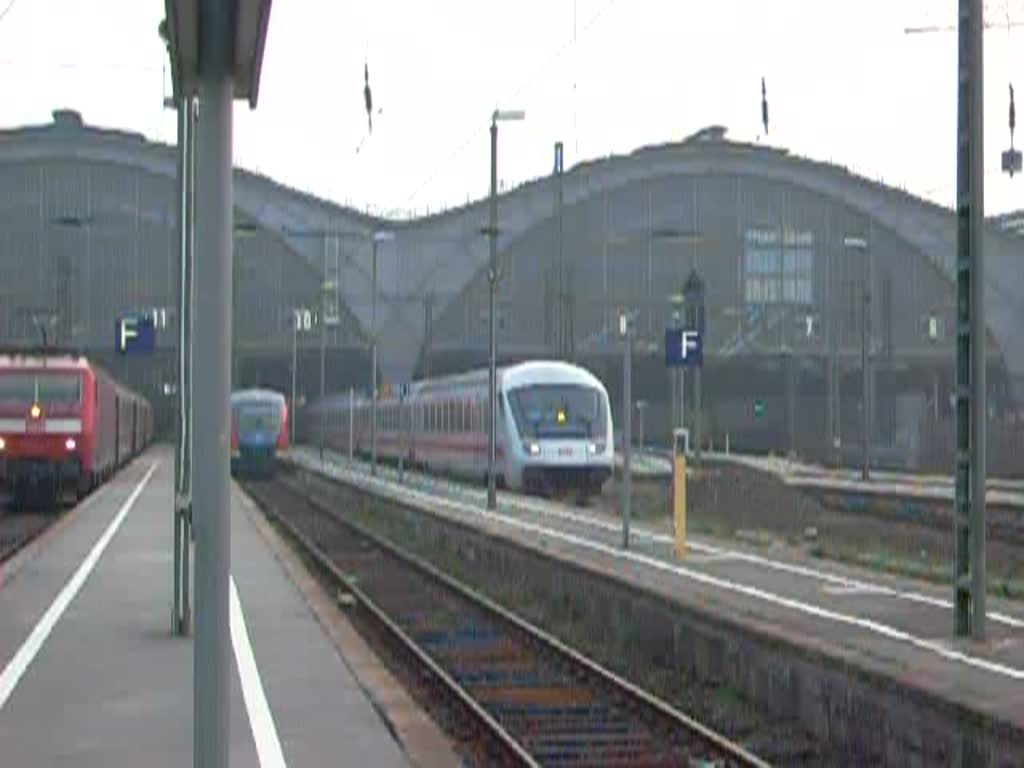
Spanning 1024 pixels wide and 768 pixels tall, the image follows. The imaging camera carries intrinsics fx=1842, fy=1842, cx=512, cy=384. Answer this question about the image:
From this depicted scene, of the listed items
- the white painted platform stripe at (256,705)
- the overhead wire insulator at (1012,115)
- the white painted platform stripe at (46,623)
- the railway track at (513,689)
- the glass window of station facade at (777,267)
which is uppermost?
the glass window of station facade at (777,267)

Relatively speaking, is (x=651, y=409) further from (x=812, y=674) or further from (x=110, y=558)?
(x=812, y=674)

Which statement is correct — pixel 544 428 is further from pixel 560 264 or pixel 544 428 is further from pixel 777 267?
pixel 777 267

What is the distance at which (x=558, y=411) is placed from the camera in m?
42.8

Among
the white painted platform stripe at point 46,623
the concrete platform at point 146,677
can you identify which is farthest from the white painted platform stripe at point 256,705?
the white painted platform stripe at point 46,623

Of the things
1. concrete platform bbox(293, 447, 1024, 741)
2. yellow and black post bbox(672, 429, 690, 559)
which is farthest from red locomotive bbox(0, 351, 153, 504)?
yellow and black post bbox(672, 429, 690, 559)

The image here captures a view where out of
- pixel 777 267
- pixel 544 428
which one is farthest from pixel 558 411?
pixel 777 267

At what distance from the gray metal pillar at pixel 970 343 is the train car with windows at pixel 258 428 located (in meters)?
46.0

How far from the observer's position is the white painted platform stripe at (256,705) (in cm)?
1042

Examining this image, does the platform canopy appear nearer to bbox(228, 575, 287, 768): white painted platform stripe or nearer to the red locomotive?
bbox(228, 575, 287, 768): white painted platform stripe

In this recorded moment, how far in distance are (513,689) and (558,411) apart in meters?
27.4

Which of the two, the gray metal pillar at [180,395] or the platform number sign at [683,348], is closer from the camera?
the gray metal pillar at [180,395]

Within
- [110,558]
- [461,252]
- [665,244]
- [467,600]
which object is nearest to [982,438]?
[467,600]

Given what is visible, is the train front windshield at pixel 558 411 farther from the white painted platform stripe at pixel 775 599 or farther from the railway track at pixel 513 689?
the railway track at pixel 513 689

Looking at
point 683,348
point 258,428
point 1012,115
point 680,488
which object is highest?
point 1012,115
